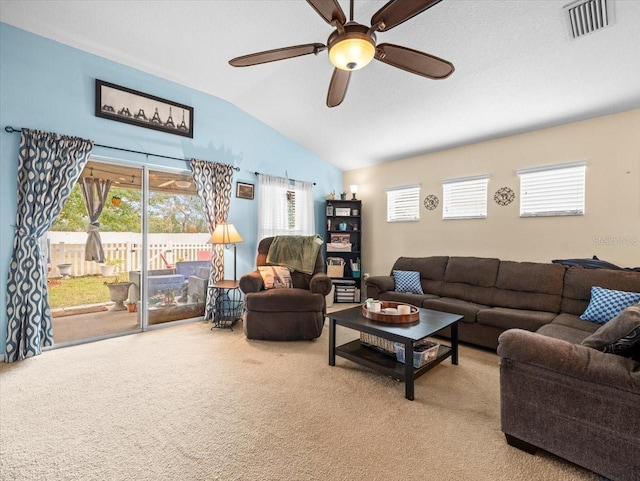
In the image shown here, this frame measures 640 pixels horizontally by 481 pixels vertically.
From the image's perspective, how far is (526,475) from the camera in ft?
4.86

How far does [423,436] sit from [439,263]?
270 centimetres

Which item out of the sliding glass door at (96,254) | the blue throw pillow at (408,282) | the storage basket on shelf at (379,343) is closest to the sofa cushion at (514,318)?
the blue throw pillow at (408,282)

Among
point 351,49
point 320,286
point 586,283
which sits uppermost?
point 351,49

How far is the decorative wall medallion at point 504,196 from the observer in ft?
12.6

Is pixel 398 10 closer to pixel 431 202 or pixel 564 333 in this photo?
pixel 564 333

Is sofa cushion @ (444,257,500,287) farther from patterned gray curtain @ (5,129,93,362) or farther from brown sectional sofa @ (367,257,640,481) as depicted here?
patterned gray curtain @ (5,129,93,362)

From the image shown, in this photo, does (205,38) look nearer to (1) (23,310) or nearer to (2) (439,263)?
(1) (23,310)

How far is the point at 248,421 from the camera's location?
190cm

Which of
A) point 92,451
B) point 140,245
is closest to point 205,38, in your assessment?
point 140,245

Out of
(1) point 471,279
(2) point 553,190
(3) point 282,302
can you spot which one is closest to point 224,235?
(3) point 282,302

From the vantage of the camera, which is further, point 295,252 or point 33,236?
point 295,252

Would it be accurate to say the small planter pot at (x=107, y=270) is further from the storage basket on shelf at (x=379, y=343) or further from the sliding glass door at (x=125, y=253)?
the storage basket on shelf at (x=379, y=343)

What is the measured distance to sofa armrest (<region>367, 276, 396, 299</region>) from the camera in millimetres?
4090

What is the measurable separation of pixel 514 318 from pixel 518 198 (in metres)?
1.69
